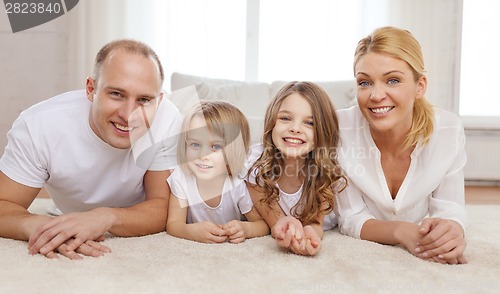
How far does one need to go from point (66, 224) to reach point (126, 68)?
0.52 meters

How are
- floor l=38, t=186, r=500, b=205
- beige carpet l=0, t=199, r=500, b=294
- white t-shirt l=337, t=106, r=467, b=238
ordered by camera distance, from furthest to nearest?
floor l=38, t=186, r=500, b=205 < white t-shirt l=337, t=106, r=467, b=238 < beige carpet l=0, t=199, r=500, b=294

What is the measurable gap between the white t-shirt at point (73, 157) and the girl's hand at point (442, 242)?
2.92 feet

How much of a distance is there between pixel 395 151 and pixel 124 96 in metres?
0.95

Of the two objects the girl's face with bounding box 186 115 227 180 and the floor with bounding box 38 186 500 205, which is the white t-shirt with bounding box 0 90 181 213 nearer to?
the girl's face with bounding box 186 115 227 180

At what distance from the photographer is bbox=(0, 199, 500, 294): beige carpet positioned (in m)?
1.31

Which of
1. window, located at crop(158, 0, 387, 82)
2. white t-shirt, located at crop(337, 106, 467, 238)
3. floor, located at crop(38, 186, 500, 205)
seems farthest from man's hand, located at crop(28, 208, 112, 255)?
window, located at crop(158, 0, 387, 82)

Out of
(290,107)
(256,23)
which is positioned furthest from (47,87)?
(290,107)

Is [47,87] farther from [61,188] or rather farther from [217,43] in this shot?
[61,188]

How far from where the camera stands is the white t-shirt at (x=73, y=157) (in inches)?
70.7

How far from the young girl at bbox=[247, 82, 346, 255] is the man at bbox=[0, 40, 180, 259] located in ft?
1.13

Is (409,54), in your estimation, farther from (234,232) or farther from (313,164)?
(234,232)

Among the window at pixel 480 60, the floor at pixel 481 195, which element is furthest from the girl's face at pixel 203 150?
the window at pixel 480 60

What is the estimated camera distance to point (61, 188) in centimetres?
194

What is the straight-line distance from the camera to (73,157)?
1845 millimetres
